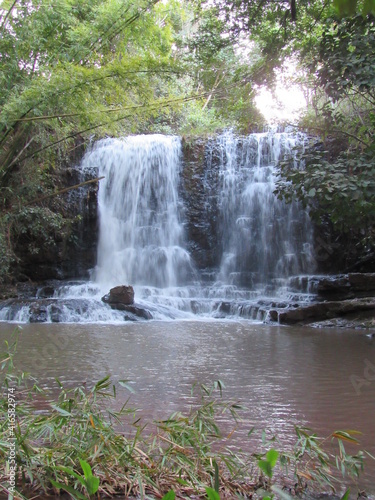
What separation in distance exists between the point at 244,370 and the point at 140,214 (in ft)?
37.9

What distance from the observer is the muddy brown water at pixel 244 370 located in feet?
8.35

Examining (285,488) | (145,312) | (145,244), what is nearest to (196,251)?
(145,244)

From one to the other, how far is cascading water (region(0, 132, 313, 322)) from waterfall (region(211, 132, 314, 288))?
3cm

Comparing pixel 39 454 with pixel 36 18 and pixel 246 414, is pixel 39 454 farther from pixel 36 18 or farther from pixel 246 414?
pixel 36 18

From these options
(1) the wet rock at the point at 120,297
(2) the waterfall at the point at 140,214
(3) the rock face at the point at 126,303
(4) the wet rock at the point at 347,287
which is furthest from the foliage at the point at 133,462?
(2) the waterfall at the point at 140,214

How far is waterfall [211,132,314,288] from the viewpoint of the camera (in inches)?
544

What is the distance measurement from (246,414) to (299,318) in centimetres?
652

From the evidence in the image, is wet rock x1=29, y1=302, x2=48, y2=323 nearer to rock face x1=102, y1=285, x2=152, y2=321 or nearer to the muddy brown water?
rock face x1=102, y1=285, x2=152, y2=321

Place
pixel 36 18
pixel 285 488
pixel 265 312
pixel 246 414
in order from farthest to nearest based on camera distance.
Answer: pixel 265 312, pixel 36 18, pixel 246 414, pixel 285 488

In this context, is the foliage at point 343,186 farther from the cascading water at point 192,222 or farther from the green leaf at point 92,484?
the cascading water at point 192,222

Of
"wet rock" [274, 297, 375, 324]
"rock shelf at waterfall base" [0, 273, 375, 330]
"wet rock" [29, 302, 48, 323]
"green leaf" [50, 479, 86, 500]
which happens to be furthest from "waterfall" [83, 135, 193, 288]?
"green leaf" [50, 479, 86, 500]

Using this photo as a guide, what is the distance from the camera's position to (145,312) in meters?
9.69

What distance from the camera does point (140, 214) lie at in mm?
15047

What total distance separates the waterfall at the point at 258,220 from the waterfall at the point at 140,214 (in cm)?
151
